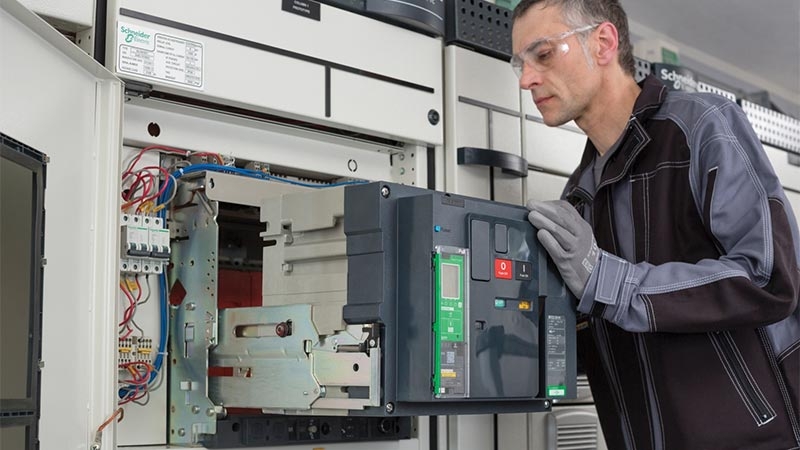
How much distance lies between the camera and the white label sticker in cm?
179

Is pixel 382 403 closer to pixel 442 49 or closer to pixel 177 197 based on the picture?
pixel 177 197

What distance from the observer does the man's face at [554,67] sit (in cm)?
213

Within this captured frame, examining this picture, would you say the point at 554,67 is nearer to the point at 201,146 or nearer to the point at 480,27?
the point at 480,27

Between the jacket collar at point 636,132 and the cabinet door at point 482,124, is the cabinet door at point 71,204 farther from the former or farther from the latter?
the jacket collar at point 636,132

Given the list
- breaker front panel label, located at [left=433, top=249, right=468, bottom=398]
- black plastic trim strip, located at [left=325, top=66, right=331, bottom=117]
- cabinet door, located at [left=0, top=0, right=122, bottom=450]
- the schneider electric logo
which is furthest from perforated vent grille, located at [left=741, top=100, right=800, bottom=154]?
cabinet door, located at [left=0, top=0, right=122, bottom=450]

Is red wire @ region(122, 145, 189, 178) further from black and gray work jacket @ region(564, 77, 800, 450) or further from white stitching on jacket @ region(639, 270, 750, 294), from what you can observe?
white stitching on jacket @ region(639, 270, 750, 294)

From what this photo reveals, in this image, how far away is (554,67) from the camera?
2137mm

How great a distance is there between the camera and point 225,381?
1.92 metres

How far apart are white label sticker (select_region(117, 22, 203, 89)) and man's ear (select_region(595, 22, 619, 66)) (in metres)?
0.94

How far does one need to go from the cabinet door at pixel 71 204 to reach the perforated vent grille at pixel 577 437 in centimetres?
135

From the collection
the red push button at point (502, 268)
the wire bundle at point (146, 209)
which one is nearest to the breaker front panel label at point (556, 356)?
the red push button at point (502, 268)

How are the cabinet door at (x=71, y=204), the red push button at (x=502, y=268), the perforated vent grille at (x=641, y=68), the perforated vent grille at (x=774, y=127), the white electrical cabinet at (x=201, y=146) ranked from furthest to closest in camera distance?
the perforated vent grille at (x=774, y=127) → the perforated vent grille at (x=641, y=68) → the red push button at (x=502, y=268) → the white electrical cabinet at (x=201, y=146) → the cabinet door at (x=71, y=204)

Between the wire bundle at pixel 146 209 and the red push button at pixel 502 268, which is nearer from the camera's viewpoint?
the red push button at pixel 502 268

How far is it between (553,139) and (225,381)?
4.28 feet
